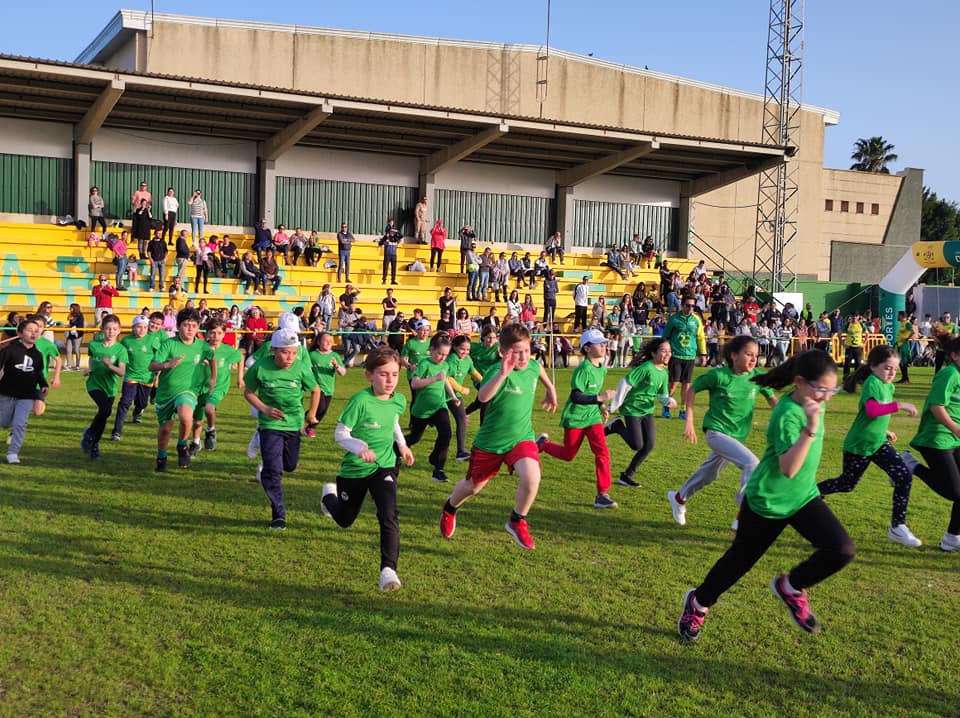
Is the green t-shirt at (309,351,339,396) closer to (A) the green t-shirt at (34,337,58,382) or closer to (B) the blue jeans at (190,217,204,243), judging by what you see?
(A) the green t-shirt at (34,337,58,382)

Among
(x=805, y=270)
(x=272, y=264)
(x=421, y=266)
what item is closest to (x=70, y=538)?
(x=272, y=264)

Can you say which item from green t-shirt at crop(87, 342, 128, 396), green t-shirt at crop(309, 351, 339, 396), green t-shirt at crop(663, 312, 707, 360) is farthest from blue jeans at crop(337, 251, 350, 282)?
green t-shirt at crop(87, 342, 128, 396)

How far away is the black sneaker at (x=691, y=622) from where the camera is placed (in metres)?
6.01

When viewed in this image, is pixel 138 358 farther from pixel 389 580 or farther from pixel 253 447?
pixel 389 580

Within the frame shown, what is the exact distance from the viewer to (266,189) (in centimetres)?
3241

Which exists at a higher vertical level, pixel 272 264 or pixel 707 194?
pixel 707 194

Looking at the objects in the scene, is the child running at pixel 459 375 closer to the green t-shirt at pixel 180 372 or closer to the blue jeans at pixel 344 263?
the green t-shirt at pixel 180 372

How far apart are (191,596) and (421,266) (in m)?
25.5

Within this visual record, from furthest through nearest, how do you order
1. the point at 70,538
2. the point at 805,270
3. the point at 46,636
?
the point at 805,270 → the point at 70,538 → the point at 46,636

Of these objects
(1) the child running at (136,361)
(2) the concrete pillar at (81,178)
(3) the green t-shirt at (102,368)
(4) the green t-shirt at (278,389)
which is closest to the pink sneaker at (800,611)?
(4) the green t-shirt at (278,389)

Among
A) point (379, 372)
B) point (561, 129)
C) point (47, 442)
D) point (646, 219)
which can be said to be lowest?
point (47, 442)

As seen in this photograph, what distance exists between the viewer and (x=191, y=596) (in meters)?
6.64

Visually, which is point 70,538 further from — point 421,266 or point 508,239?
point 508,239

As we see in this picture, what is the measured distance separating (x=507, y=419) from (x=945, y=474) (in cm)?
376
